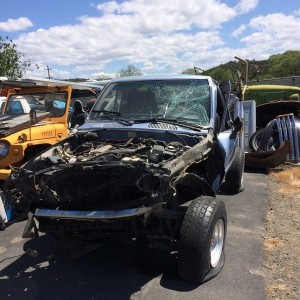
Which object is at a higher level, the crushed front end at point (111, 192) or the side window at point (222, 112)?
the side window at point (222, 112)

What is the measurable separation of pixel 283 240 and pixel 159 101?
93.3 inches

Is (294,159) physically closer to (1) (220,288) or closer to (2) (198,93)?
(2) (198,93)

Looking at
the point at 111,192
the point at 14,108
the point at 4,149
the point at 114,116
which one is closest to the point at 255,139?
the point at 114,116

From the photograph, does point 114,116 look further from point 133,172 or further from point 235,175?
point 235,175

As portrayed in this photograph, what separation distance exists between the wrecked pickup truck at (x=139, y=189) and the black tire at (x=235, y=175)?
71.2 inches

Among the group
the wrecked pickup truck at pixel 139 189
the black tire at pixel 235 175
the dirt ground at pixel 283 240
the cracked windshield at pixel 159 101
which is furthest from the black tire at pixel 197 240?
the black tire at pixel 235 175

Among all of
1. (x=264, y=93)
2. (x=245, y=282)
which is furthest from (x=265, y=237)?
(x=264, y=93)

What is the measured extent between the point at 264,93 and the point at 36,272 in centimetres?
1116

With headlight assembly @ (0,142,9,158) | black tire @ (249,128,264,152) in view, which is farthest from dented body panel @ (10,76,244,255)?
black tire @ (249,128,264,152)

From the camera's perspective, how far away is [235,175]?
22.8ft

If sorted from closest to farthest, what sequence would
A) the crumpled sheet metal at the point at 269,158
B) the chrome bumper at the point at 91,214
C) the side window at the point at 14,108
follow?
1. the chrome bumper at the point at 91,214
2. the side window at the point at 14,108
3. the crumpled sheet metal at the point at 269,158

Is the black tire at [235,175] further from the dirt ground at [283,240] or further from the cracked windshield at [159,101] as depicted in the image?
the cracked windshield at [159,101]

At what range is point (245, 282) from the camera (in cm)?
397

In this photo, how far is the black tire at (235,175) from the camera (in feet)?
22.5
